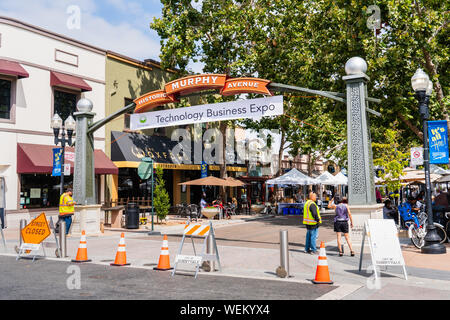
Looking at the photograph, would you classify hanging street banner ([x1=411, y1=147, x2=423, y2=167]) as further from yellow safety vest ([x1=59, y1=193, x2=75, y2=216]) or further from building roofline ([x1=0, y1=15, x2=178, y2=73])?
building roofline ([x1=0, y1=15, x2=178, y2=73])

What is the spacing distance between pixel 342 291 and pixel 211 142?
81.6ft

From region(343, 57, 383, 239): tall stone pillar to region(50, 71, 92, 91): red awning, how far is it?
14.9 metres

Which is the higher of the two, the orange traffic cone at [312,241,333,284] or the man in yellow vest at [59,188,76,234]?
the man in yellow vest at [59,188,76,234]

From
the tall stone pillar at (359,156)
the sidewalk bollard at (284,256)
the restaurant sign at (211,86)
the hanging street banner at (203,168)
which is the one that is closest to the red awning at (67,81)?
the restaurant sign at (211,86)

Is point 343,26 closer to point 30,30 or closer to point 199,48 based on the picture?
point 199,48

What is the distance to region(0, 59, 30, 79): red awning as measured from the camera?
1827 cm

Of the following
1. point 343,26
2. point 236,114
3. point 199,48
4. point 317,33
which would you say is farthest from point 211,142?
point 236,114

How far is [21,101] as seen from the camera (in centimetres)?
1992

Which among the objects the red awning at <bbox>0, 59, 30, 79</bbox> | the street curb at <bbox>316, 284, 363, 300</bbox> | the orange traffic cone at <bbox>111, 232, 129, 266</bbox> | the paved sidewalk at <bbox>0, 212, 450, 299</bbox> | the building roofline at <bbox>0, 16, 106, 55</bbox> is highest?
the building roofline at <bbox>0, 16, 106, 55</bbox>

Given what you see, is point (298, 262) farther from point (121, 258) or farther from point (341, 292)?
point (121, 258)

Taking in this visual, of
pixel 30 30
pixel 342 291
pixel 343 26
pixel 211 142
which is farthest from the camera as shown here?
pixel 211 142

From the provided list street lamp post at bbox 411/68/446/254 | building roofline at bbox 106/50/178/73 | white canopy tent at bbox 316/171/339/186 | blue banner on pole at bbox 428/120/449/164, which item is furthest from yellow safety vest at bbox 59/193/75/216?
white canopy tent at bbox 316/171/339/186
